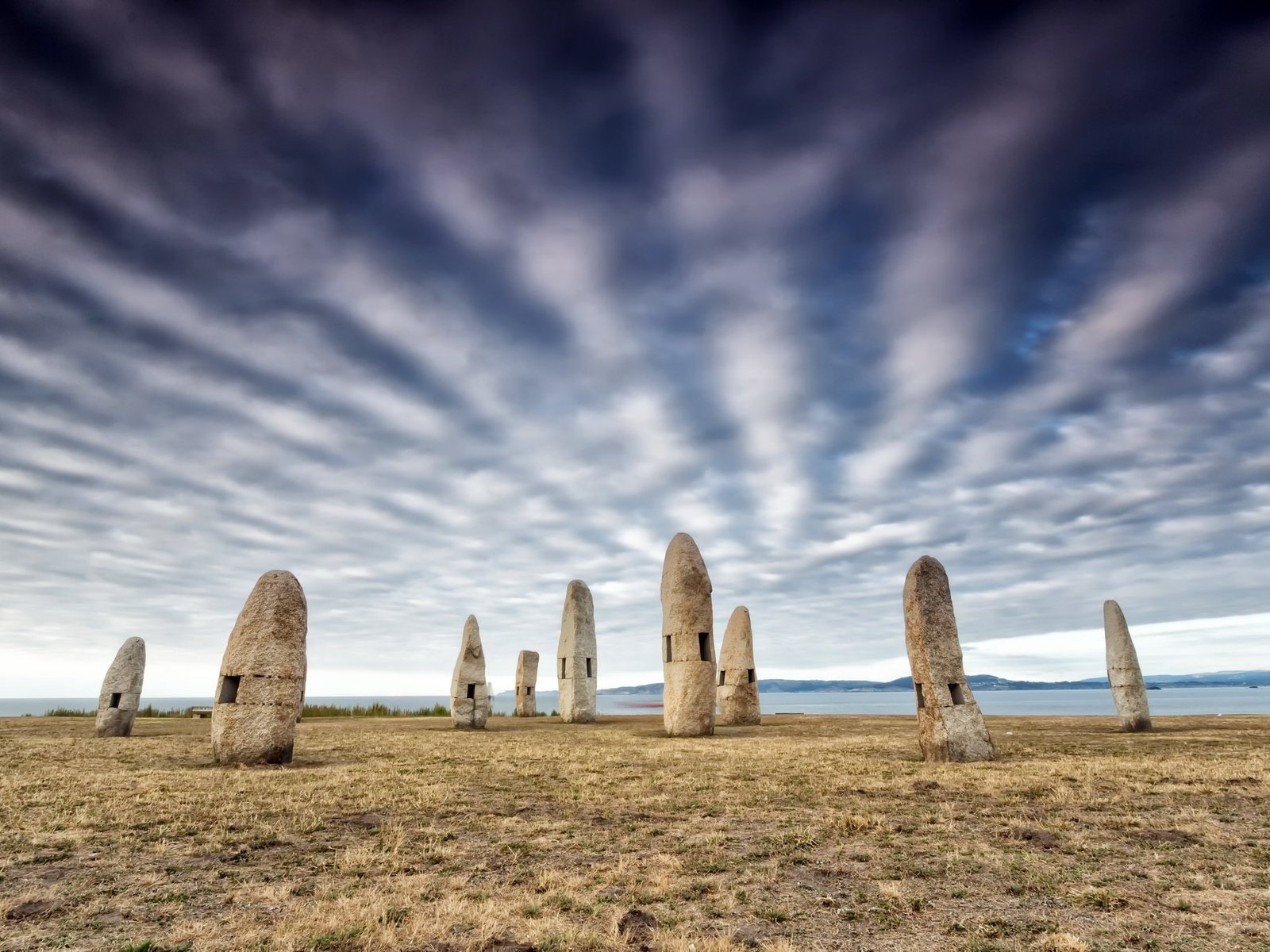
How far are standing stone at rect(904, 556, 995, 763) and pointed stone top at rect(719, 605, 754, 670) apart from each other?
1189cm

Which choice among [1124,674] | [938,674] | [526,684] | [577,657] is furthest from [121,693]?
[1124,674]

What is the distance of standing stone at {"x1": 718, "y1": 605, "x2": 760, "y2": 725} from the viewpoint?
2450 cm

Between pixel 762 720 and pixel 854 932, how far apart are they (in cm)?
2263

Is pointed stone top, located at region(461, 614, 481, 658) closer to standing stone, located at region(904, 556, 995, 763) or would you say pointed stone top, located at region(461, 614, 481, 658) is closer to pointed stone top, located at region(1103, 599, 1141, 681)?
standing stone, located at region(904, 556, 995, 763)

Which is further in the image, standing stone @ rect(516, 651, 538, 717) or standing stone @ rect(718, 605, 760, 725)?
standing stone @ rect(516, 651, 538, 717)

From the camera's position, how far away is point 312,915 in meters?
4.66

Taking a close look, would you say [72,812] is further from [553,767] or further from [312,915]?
[553,767]

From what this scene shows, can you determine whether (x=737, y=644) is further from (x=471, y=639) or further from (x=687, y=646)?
(x=471, y=639)

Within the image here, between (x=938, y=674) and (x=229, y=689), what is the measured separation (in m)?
12.7

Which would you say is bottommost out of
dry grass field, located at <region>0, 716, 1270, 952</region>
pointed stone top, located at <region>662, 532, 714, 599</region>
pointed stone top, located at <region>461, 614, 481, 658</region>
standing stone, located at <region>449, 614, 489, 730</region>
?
dry grass field, located at <region>0, 716, 1270, 952</region>

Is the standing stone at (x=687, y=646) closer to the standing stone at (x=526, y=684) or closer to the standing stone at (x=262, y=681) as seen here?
the standing stone at (x=262, y=681)

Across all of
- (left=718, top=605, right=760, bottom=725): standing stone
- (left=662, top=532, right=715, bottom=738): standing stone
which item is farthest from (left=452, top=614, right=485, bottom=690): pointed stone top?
(left=718, top=605, right=760, bottom=725): standing stone

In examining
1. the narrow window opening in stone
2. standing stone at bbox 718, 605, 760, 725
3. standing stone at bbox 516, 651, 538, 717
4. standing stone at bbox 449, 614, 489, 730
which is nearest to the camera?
the narrow window opening in stone

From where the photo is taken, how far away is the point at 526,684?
107 ft
